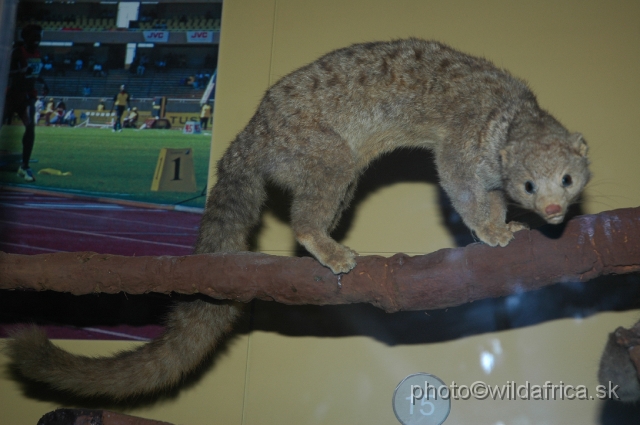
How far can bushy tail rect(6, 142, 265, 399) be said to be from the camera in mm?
2852

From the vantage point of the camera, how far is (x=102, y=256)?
9.62 feet

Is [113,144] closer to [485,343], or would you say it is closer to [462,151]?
[462,151]

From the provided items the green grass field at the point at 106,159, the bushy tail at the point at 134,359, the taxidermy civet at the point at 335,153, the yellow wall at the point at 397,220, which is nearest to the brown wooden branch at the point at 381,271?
the taxidermy civet at the point at 335,153

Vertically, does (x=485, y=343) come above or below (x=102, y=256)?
below

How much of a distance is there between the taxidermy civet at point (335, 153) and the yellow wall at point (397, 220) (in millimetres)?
717

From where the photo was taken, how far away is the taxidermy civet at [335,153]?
9.10 ft

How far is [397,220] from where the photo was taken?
378cm

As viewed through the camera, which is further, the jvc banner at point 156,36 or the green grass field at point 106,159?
the jvc banner at point 156,36

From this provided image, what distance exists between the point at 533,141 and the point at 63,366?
2622 mm

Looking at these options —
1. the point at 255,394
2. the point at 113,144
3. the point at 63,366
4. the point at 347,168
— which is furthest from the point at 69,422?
the point at 113,144

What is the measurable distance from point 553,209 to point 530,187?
22cm

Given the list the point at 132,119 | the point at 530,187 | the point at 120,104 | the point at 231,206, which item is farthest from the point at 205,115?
the point at 530,187

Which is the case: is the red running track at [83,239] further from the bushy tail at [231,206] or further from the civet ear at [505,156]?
the civet ear at [505,156]

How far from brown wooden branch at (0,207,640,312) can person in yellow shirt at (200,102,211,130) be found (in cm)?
146
